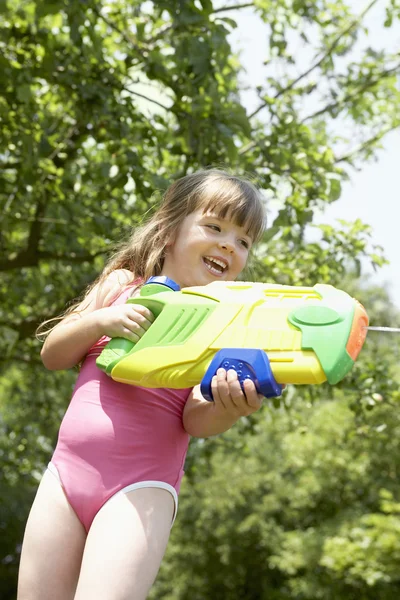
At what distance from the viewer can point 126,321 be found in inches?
71.5

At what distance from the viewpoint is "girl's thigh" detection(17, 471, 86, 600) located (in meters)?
1.76

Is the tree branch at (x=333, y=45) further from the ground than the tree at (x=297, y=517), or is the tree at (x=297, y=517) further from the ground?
the tree branch at (x=333, y=45)

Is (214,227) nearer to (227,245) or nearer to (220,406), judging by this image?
(227,245)

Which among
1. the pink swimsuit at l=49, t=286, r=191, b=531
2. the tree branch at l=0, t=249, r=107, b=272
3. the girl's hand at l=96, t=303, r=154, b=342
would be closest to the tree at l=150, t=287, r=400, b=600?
the tree branch at l=0, t=249, r=107, b=272

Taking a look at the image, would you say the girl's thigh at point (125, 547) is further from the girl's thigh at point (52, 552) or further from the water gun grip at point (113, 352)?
the water gun grip at point (113, 352)

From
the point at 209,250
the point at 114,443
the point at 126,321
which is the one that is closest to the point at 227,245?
the point at 209,250

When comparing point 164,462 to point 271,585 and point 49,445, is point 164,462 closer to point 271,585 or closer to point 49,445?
point 49,445

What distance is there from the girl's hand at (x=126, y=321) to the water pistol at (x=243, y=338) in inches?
0.7

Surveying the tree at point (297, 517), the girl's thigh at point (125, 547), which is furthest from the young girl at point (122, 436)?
the tree at point (297, 517)

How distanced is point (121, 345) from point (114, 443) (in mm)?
228

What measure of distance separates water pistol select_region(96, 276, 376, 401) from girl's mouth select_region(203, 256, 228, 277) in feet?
0.63

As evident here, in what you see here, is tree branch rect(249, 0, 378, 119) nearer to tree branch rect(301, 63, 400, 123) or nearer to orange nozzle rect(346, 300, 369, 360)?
tree branch rect(301, 63, 400, 123)

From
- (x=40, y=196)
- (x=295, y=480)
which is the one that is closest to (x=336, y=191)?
(x=40, y=196)

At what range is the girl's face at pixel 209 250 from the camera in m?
2.02
